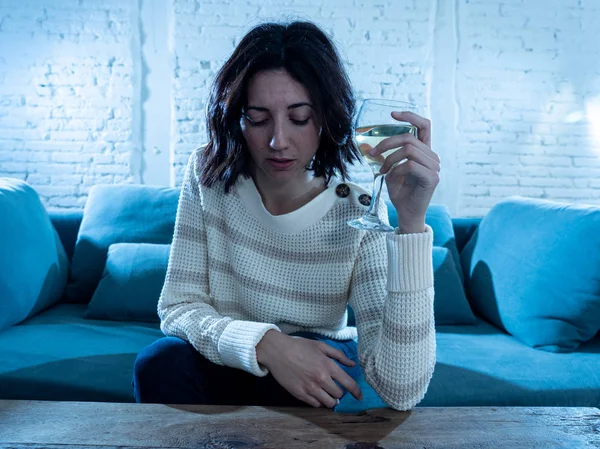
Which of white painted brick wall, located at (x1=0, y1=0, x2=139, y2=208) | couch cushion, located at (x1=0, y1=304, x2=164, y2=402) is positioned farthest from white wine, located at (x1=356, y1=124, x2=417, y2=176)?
white painted brick wall, located at (x1=0, y1=0, x2=139, y2=208)

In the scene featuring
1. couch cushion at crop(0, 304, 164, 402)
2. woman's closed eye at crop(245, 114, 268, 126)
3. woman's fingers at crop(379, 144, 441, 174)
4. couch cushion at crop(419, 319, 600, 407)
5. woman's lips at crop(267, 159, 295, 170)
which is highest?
woman's closed eye at crop(245, 114, 268, 126)

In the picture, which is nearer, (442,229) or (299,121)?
(299,121)

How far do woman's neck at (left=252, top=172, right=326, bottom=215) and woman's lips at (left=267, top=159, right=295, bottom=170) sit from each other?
0.15m

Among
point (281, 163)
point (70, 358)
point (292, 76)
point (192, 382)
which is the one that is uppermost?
point (292, 76)

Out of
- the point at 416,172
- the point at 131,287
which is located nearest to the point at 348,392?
the point at 416,172

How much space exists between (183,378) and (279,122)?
551 millimetres

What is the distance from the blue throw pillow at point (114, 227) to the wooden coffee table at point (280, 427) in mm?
1249

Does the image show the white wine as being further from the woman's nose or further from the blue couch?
the blue couch

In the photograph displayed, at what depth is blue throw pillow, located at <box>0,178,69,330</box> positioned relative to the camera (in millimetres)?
1669

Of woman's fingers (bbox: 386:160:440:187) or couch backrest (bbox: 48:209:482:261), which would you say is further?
couch backrest (bbox: 48:209:482:261)

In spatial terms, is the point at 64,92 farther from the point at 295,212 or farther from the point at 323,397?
the point at 323,397

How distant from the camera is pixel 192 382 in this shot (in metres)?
1.01

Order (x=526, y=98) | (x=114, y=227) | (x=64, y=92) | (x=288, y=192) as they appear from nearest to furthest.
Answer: (x=288, y=192)
(x=114, y=227)
(x=64, y=92)
(x=526, y=98)

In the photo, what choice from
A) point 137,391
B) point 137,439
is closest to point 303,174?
point 137,391
